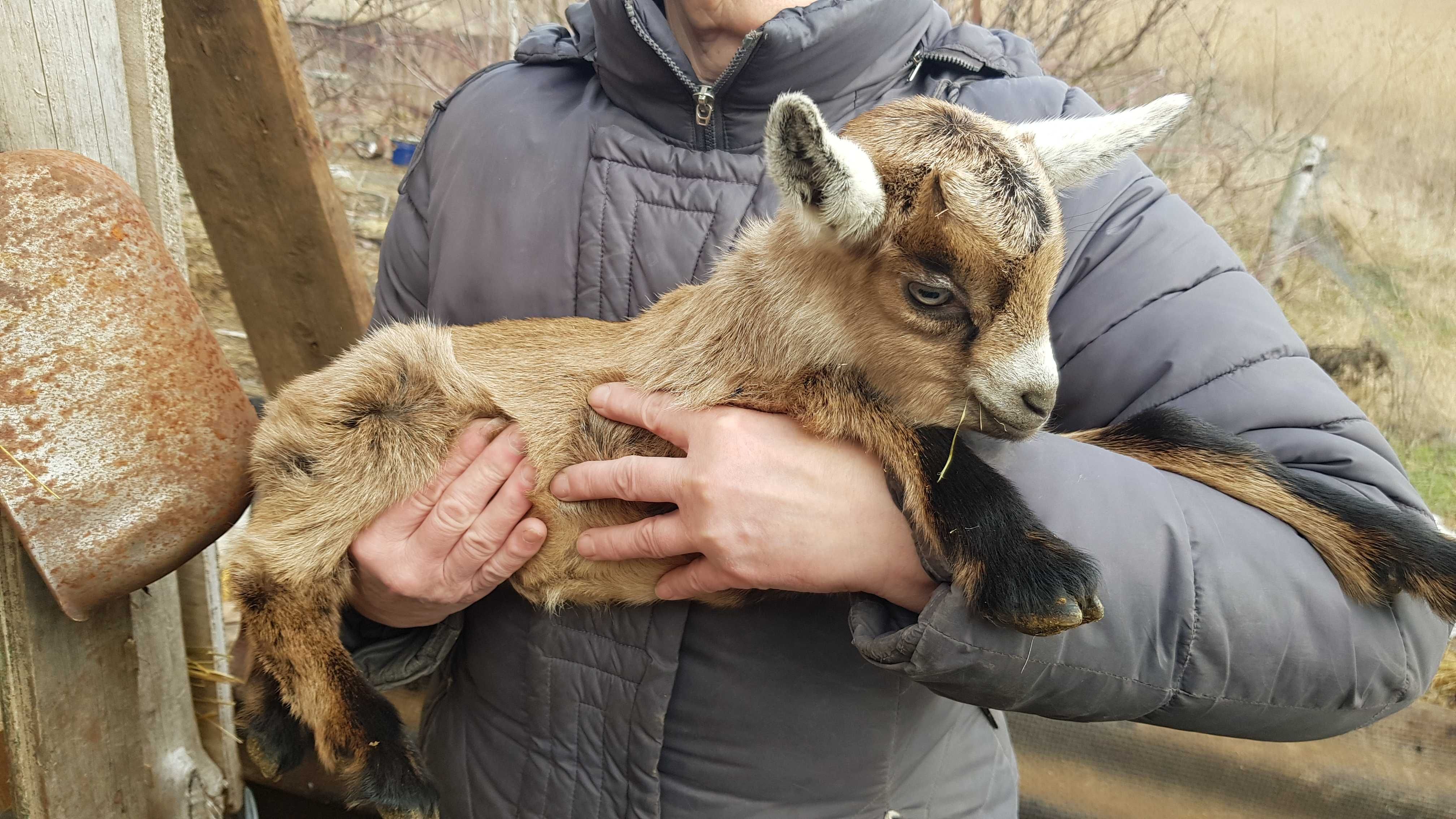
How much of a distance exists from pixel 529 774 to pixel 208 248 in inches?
258

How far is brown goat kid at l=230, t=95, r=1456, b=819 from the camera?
172 centimetres

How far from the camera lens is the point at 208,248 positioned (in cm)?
714

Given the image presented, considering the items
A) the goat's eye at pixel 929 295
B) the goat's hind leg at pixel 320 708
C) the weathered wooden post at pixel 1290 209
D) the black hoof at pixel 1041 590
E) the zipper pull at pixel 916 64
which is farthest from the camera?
the weathered wooden post at pixel 1290 209

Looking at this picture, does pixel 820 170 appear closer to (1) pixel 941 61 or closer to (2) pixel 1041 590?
(1) pixel 941 61

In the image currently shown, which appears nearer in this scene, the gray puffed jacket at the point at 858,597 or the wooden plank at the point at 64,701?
the gray puffed jacket at the point at 858,597

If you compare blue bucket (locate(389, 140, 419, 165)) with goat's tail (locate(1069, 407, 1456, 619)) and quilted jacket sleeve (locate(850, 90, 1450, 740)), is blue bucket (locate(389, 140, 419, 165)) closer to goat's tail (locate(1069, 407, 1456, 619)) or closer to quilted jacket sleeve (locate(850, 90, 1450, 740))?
quilted jacket sleeve (locate(850, 90, 1450, 740))

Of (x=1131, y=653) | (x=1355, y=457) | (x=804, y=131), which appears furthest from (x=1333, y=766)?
(x=804, y=131)

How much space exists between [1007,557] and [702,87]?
124 cm

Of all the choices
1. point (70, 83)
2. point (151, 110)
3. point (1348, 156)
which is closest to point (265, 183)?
point (151, 110)

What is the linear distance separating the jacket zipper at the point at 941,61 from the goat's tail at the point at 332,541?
1322 millimetres

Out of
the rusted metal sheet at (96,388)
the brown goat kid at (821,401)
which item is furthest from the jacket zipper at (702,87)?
the rusted metal sheet at (96,388)

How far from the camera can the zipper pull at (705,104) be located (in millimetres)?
2082

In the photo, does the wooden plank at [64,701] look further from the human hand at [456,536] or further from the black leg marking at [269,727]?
the human hand at [456,536]

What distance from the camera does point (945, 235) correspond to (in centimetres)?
184
